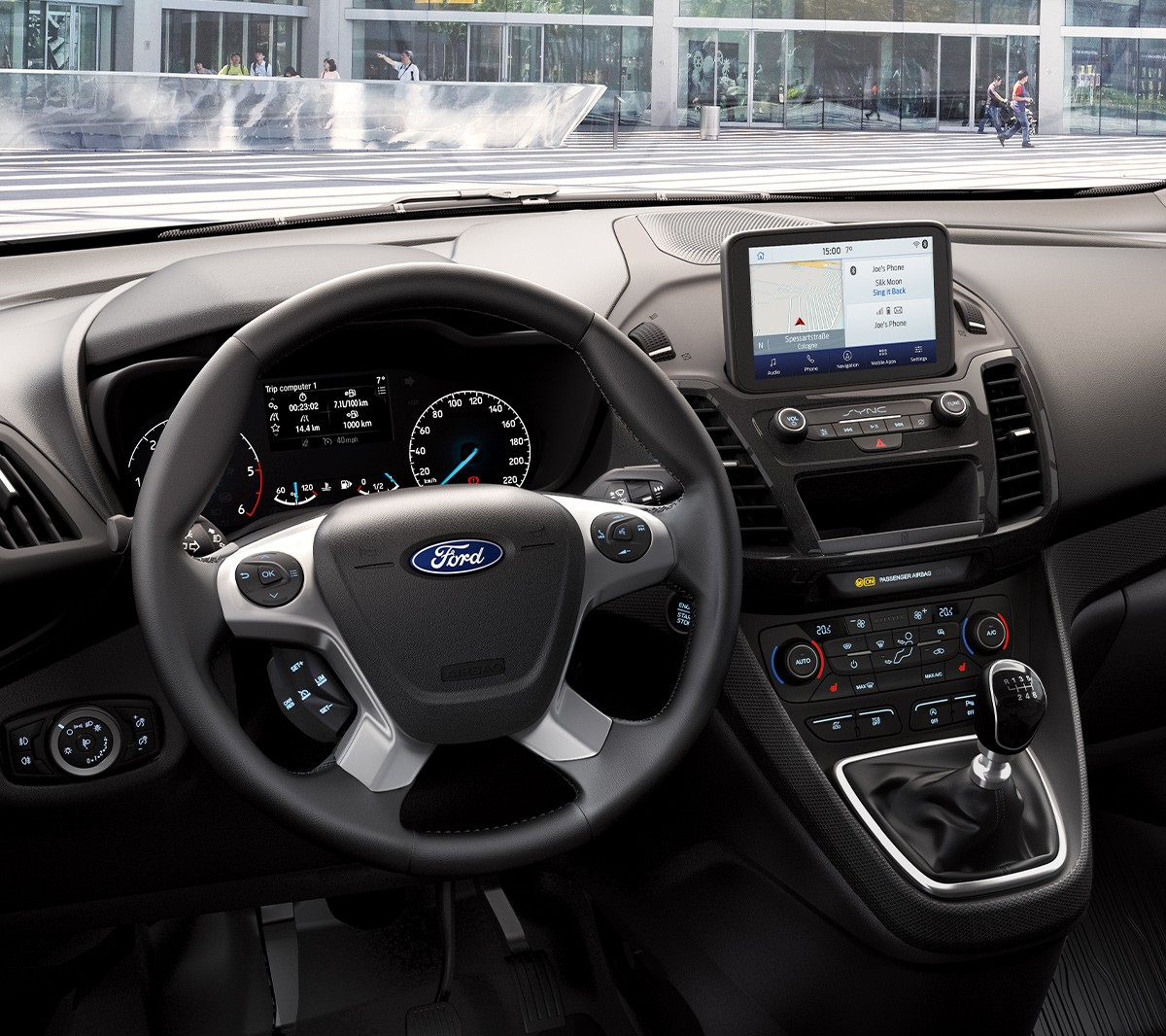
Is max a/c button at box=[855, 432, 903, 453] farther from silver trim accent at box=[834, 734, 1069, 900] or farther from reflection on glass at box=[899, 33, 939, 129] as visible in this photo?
reflection on glass at box=[899, 33, 939, 129]

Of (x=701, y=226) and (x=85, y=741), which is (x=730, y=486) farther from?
(x=85, y=741)

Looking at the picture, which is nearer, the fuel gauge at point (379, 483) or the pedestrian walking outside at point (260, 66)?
the fuel gauge at point (379, 483)

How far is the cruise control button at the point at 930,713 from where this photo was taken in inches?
66.2

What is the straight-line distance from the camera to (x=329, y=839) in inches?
43.9

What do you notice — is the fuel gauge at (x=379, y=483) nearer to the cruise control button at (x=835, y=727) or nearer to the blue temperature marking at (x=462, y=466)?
the blue temperature marking at (x=462, y=466)

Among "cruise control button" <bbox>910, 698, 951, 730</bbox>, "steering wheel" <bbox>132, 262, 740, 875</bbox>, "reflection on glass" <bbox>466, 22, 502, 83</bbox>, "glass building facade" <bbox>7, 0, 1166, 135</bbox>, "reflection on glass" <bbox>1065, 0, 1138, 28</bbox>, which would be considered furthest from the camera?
"reflection on glass" <bbox>1065, 0, 1138, 28</bbox>

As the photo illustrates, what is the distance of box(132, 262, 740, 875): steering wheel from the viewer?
3.67ft

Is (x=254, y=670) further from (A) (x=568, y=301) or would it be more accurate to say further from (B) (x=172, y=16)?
(B) (x=172, y=16)

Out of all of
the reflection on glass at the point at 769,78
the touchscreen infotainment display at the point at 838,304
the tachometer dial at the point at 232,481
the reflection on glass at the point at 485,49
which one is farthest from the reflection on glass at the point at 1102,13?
the tachometer dial at the point at 232,481

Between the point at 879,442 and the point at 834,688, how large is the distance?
0.33 metres

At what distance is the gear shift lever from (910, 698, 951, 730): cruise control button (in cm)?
15

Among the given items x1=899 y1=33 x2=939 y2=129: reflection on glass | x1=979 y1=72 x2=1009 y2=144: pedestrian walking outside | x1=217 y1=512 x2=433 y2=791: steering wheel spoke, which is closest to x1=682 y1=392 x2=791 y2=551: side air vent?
x1=217 y1=512 x2=433 y2=791: steering wheel spoke

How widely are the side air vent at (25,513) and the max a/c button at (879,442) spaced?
968mm

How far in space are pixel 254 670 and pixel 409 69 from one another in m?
1.02
